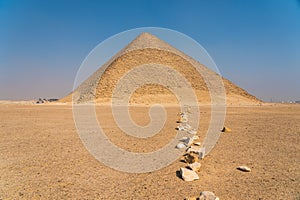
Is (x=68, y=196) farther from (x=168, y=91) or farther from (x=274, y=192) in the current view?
(x=168, y=91)

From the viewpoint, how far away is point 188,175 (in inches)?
158

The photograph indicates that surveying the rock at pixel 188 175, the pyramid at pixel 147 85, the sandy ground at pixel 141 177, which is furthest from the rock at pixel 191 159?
the pyramid at pixel 147 85

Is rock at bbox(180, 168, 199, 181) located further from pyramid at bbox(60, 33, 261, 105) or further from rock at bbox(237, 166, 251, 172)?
pyramid at bbox(60, 33, 261, 105)

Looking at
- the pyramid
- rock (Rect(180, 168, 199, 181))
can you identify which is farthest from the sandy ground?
the pyramid

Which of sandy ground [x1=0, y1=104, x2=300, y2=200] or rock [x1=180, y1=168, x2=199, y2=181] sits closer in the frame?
sandy ground [x1=0, y1=104, x2=300, y2=200]

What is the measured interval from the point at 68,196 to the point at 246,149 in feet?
15.3

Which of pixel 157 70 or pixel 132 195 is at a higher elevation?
pixel 157 70

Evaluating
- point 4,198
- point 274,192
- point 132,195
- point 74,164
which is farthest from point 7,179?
point 274,192

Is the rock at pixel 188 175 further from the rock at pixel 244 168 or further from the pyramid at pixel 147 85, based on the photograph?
the pyramid at pixel 147 85

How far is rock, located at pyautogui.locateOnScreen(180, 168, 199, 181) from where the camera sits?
3.96 meters

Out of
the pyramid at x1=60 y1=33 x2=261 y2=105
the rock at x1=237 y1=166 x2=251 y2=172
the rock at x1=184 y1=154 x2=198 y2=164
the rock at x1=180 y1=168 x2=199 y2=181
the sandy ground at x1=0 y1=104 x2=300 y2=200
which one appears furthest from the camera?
the pyramid at x1=60 y1=33 x2=261 y2=105

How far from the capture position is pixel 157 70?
7031 centimetres

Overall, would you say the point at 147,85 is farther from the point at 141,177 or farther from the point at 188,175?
the point at 188,175

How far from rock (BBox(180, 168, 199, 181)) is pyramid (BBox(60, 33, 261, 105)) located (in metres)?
44.2
